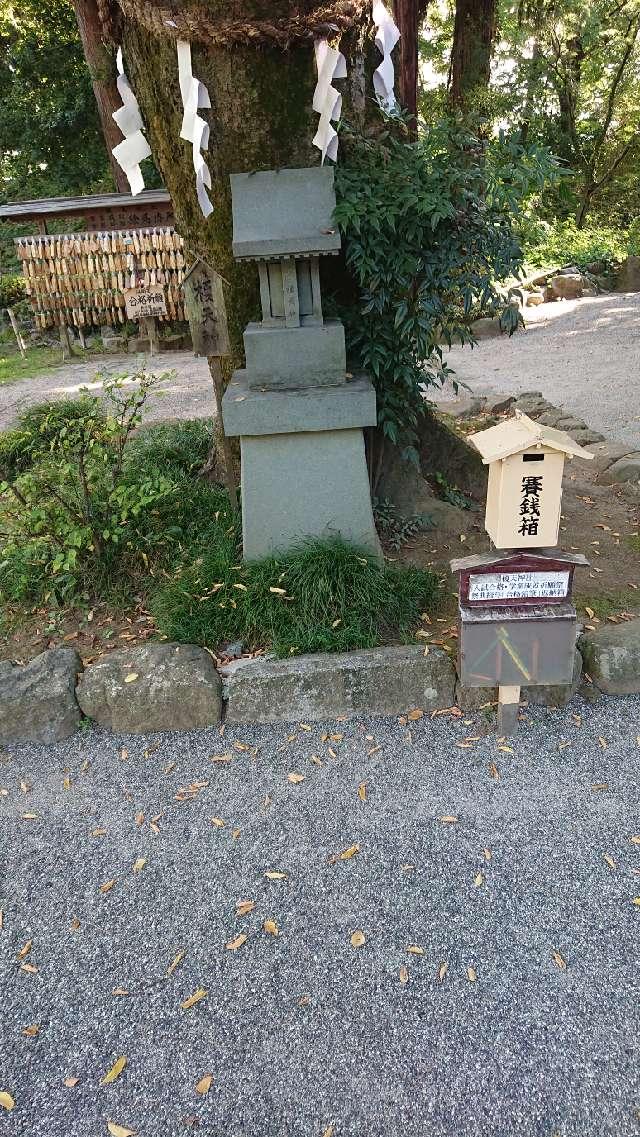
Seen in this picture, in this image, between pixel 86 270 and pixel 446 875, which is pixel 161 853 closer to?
pixel 446 875

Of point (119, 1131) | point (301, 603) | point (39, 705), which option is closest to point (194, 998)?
point (119, 1131)

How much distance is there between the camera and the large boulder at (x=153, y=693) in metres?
3.23

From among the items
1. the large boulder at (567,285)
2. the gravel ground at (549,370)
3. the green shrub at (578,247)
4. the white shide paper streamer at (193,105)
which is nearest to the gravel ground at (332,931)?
the white shide paper streamer at (193,105)

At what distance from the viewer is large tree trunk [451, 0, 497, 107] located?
9.23 m

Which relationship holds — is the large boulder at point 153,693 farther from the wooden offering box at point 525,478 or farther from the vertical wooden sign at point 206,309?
the vertical wooden sign at point 206,309

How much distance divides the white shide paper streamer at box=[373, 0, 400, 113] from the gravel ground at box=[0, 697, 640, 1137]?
9.77ft

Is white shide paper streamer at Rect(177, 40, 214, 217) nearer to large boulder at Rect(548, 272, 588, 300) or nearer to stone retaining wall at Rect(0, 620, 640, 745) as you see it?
stone retaining wall at Rect(0, 620, 640, 745)

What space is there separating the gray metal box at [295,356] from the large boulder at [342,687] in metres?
1.32

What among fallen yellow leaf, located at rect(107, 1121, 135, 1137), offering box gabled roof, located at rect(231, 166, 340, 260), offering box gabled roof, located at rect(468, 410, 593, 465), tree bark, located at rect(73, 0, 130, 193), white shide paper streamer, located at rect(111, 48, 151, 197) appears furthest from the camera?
tree bark, located at rect(73, 0, 130, 193)

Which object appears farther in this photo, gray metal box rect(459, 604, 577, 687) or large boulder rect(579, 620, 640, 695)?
large boulder rect(579, 620, 640, 695)

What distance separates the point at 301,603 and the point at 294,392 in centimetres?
98

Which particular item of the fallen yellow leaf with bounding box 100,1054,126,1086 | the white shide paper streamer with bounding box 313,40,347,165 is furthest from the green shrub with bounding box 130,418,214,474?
the fallen yellow leaf with bounding box 100,1054,126,1086

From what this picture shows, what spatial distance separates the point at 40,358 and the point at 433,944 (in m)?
11.2

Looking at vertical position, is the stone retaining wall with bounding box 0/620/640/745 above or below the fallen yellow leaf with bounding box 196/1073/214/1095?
above
